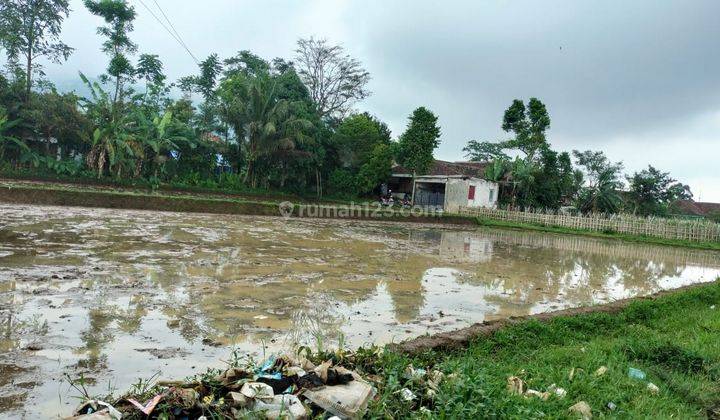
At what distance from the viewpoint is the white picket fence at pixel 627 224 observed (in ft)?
81.2

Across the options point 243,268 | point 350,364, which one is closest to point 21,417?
point 350,364

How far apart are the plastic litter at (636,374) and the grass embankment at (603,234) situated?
77.7 feet

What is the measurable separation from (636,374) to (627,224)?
26247 mm

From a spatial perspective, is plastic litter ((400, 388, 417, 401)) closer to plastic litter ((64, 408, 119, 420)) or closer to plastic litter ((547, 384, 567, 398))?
plastic litter ((547, 384, 567, 398))

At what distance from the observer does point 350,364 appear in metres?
3.42

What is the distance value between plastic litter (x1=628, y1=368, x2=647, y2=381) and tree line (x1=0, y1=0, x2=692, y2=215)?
2457 cm

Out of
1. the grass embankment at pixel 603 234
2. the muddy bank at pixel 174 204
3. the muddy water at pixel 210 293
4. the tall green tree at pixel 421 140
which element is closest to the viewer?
the muddy water at pixel 210 293

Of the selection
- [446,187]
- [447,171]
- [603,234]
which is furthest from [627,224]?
[447,171]

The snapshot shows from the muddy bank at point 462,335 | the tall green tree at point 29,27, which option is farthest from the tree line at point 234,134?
the muddy bank at point 462,335

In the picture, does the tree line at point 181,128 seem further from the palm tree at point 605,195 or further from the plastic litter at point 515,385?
the plastic litter at point 515,385

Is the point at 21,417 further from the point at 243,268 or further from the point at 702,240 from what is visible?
the point at 702,240

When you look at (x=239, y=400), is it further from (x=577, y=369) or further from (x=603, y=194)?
(x=603, y=194)

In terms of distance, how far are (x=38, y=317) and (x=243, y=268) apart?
3.68 metres

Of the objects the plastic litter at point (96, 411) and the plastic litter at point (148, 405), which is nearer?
the plastic litter at point (96, 411)
